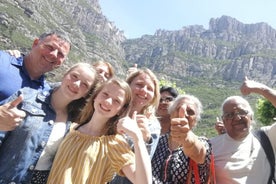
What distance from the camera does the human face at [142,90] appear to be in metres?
4.21

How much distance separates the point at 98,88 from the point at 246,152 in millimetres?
2129

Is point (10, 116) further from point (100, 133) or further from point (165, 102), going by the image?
point (165, 102)

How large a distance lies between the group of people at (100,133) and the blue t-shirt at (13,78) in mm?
11

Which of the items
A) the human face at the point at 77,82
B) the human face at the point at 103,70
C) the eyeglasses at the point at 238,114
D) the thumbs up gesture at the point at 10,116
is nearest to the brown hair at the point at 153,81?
the human face at the point at 103,70

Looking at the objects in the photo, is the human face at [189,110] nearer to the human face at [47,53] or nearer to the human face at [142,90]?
the human face at [142,90]

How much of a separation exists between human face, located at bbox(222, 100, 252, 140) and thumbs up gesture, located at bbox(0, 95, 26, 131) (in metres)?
2.77

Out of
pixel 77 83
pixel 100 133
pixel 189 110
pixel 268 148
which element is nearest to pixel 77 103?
pixel 77 83

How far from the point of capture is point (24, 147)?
3.44 meters

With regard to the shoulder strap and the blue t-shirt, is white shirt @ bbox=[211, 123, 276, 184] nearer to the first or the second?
the shoulder strap

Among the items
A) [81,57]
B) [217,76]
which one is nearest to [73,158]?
[81,57]

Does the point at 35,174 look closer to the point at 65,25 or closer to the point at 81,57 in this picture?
the point at 81,57

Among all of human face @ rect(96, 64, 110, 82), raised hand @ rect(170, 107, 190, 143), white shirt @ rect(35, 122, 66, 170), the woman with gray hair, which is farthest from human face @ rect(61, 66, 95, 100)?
raised hand @ rect(170, 107, 190, 143)

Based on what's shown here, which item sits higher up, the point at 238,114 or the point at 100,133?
the point at 238,114

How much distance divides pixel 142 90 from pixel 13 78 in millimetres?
1483
